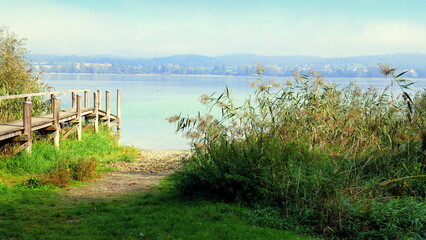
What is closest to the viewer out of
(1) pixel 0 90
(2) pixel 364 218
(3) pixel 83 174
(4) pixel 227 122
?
(2) pixel 364 218

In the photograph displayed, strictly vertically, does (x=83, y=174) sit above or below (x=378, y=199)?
below

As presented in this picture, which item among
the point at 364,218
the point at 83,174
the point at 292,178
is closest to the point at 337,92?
the point at 292,178

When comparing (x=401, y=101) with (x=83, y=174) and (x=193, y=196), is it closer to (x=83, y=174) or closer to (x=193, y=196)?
(x=193, y=196)

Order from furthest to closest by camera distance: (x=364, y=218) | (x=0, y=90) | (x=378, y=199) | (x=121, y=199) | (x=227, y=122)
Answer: (x=0, y=90) → (x=227, y=122) → (x=121, y=199) → (x=378, y=199) → (x=364, y=218)

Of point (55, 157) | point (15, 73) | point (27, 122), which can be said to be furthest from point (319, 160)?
point (15, 73)

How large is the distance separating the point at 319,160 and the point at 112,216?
12.2ft

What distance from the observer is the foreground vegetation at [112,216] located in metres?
6.16

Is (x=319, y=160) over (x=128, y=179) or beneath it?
over

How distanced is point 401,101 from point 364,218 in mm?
5726

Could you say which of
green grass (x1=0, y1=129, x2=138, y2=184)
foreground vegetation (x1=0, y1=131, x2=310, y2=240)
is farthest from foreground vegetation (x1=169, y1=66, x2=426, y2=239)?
green grass (x1=0, y1=129, x2=138, y2=184)

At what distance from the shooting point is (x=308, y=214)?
6645mm

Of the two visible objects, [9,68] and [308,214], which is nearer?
[308,214]

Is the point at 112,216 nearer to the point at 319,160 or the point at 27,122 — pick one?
the point at 319,160

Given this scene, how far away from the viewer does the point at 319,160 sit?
843 centimetres
